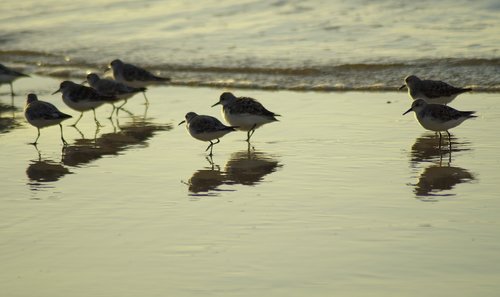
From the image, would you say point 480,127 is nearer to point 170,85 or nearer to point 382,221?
point 382,221

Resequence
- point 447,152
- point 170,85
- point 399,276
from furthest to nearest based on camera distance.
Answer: point 170,85 → point 447,152 → point 399,276

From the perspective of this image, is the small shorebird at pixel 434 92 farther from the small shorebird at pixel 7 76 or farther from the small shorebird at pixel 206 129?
the small shorebird at pixel 7 76

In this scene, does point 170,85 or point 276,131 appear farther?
point 170,85

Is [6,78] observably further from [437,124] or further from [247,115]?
[437,124]

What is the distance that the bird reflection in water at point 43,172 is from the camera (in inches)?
452

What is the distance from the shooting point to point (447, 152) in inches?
507

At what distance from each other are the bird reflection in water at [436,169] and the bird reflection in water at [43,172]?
14.0 feet

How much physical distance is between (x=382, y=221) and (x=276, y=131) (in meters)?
5.15

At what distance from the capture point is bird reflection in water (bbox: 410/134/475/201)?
35.3ft

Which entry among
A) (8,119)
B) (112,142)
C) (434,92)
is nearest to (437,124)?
(434,92)

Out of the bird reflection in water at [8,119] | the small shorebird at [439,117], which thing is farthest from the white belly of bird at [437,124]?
the bird reflection in water at [8,119]

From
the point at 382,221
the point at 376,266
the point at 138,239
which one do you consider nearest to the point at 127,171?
the point at 138,239

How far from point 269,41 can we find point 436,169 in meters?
11.4

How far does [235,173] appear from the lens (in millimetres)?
11992
